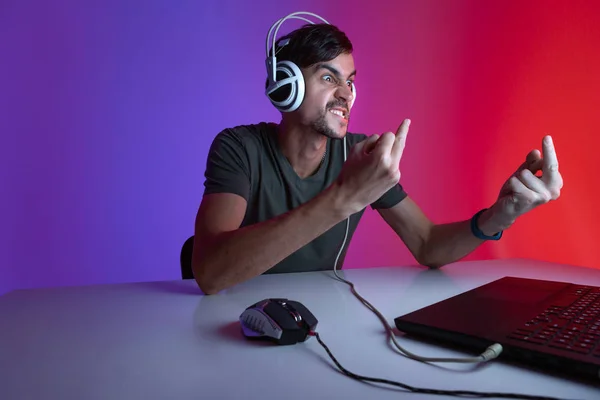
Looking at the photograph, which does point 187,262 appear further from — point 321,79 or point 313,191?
point 321,79

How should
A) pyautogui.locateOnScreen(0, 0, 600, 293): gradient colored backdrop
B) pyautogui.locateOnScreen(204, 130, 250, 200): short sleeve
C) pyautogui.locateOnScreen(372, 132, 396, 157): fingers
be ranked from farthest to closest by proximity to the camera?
1. pyautogui.locateOnScreen(0, 0, 600, 293): gradient colored backdrop
2. pyautogui.locateOnScreen(204, 130, 250, 200): short sleeve
3. pyautogui.locateOnScreen(372, 132, 396, 157): fingers

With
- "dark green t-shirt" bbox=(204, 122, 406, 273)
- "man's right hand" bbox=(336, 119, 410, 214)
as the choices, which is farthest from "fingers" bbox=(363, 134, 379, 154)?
"dark green t-shirt" bbox=(204, 122, 406, 273)

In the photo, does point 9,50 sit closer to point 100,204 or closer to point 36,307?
point 100,204

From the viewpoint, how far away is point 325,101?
1.43 metres

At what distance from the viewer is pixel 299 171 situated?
1478mm

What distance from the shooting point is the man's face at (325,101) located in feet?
4.66

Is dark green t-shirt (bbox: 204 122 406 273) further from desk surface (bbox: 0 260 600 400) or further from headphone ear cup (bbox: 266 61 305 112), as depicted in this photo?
desk surface (bbox: 0 260 600 400)

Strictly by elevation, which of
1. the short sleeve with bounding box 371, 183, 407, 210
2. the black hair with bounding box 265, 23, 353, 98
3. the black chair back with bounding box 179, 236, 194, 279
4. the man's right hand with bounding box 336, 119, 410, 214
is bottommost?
the black chair back with bounding box 179, 236, 194, 279

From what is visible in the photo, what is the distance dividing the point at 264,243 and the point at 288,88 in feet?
1.71

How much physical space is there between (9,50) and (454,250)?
1892mm

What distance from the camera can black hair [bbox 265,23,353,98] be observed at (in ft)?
4.67

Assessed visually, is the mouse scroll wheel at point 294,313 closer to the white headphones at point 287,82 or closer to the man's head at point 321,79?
the white headphones at point 287,82

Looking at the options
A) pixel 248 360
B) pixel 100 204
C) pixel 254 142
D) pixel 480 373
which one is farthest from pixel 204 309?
pixel 100 204

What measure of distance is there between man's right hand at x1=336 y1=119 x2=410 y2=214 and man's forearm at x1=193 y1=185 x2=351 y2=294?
0.11 feet
